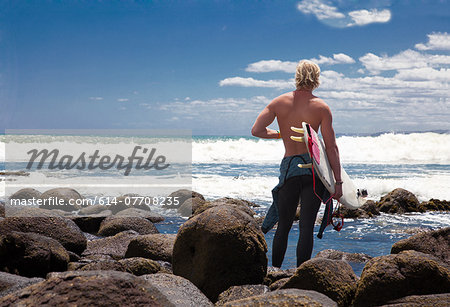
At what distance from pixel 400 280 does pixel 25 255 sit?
406 centimetres

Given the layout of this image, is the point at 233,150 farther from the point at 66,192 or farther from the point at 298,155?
the point at 298,155

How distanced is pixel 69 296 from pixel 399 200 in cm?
1157

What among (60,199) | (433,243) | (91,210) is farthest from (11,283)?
(60,199)

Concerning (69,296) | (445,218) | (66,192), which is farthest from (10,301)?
(445,218)

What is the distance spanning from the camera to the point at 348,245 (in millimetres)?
8141

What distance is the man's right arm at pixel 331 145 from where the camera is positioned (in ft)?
14.6

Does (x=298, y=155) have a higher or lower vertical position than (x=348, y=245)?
higher

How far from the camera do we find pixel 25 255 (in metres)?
5.20

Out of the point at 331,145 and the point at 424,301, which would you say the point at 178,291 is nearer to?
the point at 424,301

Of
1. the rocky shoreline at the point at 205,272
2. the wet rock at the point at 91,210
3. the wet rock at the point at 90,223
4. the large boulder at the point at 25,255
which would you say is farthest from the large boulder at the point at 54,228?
the wet rock at the point at 91,210

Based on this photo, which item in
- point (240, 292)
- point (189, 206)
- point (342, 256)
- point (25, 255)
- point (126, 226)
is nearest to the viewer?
point (240, 292)

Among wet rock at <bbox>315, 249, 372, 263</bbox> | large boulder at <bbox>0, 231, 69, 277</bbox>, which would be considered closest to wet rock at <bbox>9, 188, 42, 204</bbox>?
large boulder at <bbox>0, 231, 69, 277</bbox>

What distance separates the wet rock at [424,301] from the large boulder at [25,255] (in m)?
3.83

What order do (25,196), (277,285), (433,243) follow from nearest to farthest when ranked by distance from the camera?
(277,285) → (433,243) → (25,196)
